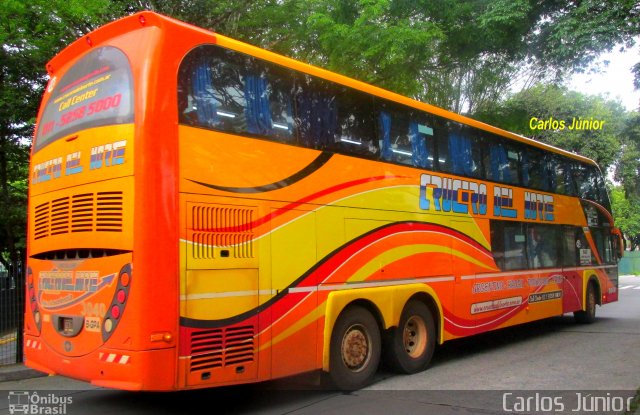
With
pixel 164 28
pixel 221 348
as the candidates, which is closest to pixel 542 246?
pixel 221 348

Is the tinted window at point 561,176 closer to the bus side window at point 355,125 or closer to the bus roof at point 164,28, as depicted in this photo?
the bus roof at point 164,28

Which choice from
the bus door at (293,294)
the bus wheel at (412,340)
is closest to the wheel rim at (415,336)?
the bus wheel at (412,340)

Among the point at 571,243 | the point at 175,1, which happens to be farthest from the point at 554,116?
the point at 175,1

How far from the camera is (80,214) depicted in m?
5.59

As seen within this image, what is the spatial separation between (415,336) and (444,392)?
1428mm

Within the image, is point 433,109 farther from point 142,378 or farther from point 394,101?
point 142,378

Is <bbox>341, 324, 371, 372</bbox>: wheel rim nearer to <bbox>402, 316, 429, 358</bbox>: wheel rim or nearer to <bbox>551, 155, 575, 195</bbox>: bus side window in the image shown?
<bbox>402, 316, 429, 358</bbox>: wheel rim

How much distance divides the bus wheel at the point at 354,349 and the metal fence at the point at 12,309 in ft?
20.2

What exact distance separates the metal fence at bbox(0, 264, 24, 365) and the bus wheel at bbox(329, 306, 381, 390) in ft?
20.2

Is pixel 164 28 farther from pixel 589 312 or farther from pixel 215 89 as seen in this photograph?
pixel 589 312

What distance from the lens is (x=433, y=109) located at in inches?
352

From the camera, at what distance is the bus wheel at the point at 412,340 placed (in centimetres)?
783

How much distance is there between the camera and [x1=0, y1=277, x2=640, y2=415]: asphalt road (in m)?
6.24

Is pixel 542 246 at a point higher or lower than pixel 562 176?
lower
